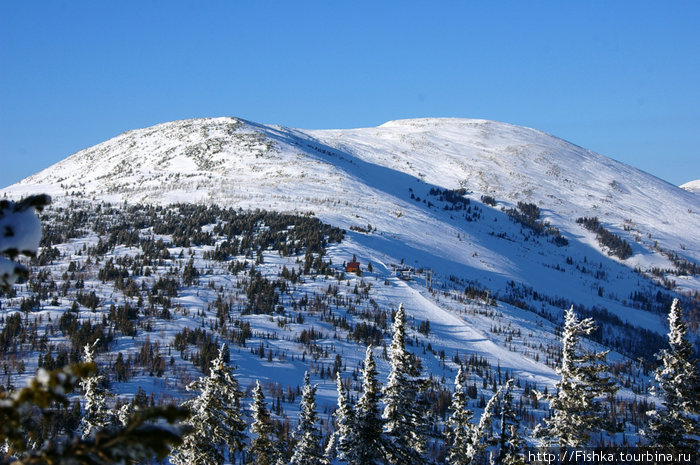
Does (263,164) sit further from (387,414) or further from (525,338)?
(387,414)

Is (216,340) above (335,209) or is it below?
below

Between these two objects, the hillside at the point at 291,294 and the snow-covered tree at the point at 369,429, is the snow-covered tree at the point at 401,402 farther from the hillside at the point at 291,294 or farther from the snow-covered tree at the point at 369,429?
the hillside at the point at 291,294

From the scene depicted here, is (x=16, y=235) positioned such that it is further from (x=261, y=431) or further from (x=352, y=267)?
(x=352, y=267)

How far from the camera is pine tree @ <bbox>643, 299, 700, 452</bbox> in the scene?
24.8 metres

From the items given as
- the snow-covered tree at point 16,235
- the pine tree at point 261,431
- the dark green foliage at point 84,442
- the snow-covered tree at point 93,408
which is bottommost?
the pine tree at point 261,431

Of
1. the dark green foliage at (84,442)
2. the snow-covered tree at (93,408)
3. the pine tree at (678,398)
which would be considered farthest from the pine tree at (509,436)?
the dark green foliage at (84,442)

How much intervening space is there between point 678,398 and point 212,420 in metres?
22.0

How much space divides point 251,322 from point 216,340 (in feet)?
30.8

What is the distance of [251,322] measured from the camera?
7938 centimetres

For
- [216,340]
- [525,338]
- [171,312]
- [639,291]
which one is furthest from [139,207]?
[639,291]

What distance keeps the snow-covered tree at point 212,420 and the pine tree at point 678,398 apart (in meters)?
20.5

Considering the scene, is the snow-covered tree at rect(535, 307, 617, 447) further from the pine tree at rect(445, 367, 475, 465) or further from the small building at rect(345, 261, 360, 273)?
the small building at rect(345, 261, 360, 273)

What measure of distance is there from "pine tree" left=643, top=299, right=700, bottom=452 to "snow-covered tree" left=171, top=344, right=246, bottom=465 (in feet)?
67.4

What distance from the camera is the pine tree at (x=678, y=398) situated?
2478cm
